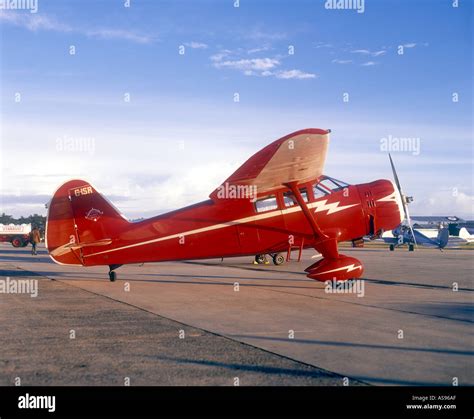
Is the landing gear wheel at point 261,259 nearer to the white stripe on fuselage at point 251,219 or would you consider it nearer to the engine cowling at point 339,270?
the white stripe on fuselage at point 251,219

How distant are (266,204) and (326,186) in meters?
1.85

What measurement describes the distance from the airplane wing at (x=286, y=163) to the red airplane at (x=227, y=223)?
63mm

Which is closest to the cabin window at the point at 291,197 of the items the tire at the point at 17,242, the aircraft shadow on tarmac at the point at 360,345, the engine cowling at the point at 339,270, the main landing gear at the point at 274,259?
the engine cowling at the point at 339,270

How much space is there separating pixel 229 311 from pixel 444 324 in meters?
3.97

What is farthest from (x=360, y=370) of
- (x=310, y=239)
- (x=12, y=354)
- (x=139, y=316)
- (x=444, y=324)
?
(x=310, y=239)

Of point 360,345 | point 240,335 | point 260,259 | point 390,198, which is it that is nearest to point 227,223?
point 390,198

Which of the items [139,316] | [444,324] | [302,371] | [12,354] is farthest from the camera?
[139,316]

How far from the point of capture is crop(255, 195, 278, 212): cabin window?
579 inches

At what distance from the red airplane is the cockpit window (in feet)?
0.09

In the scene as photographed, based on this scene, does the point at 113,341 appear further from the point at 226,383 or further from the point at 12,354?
the point at 226,383

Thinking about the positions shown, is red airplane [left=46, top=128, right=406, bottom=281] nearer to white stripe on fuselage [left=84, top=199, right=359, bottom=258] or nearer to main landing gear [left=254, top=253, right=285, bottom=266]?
white stripe on fuselage [left=84, top=199, right=359, bottom=258]

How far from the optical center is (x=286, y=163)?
13195mm
